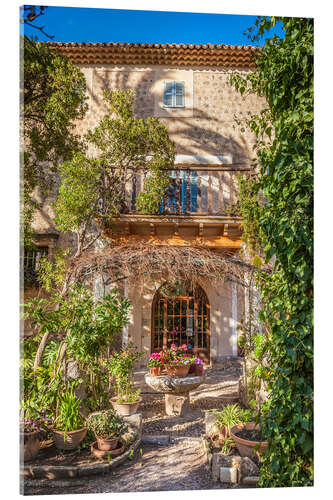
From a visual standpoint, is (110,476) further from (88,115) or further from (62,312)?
(88,115)

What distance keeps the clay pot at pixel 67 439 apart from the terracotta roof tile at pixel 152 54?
7.02 m

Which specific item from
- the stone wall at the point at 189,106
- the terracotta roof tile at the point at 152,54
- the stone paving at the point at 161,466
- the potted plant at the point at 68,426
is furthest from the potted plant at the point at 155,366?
the terracotta roof tile at the point at 152,54

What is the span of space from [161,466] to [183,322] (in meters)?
5.60

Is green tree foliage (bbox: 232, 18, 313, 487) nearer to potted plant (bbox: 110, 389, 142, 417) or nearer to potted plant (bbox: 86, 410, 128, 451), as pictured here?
potted plant (bbox: 86, 410, 128, 451)

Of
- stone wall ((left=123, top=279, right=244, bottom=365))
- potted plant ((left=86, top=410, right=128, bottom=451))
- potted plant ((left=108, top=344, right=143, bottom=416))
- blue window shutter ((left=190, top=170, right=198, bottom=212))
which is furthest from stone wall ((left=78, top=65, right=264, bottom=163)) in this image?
potted plant ((left=86, top=410, right=128, bottom=451))

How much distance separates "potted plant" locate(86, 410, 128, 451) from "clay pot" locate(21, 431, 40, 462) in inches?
21.1

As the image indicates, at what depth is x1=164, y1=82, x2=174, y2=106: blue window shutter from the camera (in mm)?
8359

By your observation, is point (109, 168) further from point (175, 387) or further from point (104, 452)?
point (104, 452)

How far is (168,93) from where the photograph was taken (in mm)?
8461

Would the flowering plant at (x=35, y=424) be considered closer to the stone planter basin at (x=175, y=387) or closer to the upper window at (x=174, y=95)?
the stone planter basin at (x=175, y=387)

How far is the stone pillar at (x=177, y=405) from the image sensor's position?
570 cm

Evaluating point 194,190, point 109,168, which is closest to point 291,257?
point 109,168
